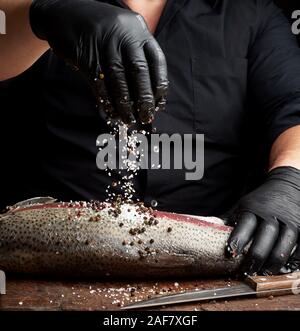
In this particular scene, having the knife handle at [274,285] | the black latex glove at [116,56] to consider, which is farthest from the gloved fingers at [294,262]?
the black latex glove at [116,56]

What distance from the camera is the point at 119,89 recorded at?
5.75 ft

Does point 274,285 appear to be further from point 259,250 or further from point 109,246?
point 109,246

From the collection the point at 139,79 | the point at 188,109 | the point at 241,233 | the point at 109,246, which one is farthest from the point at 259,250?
the point at 188,109

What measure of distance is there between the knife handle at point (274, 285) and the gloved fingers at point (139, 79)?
56 centimetres

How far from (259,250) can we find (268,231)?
74 mm

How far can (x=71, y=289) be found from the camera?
1.74m

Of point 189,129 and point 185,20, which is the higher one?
point 185,20

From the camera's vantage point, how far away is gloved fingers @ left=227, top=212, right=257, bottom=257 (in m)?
1.84

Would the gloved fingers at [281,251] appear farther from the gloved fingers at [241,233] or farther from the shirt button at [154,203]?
the shirt button at [154,203]

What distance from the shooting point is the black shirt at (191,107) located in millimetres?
2553

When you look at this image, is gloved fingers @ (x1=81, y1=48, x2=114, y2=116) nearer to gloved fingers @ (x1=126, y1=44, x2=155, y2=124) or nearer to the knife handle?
gloved fingers @ (x1=126, y1=44, x2=155, y2=124)
